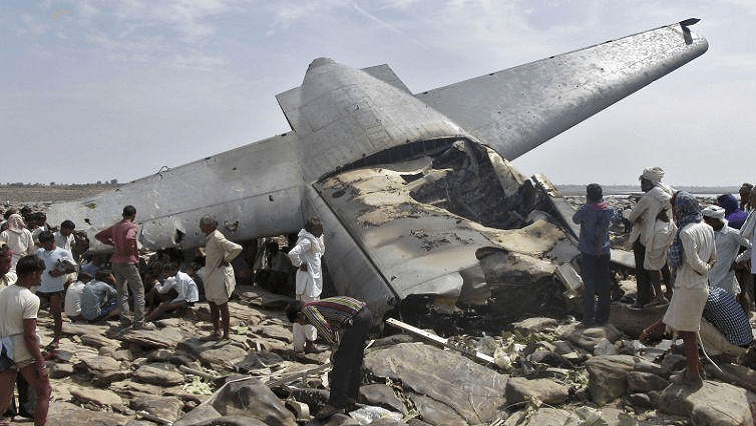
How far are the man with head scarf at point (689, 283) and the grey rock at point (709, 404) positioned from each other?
0.39 ft

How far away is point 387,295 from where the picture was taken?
7.55 m

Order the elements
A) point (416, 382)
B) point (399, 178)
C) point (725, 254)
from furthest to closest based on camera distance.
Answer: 1. point (399, 178)
2. point (725, 254)
3. point (416, 382)

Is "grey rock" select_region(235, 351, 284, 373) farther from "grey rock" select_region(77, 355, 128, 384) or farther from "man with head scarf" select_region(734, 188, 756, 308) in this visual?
"man with head scarf" select_region(734, 188, 756, 308)

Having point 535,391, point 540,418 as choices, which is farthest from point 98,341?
point 540,418

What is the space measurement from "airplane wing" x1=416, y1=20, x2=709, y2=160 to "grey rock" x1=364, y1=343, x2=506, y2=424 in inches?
277

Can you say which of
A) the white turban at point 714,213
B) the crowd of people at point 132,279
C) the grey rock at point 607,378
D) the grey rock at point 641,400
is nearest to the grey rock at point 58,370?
the crowd of people at point 132,279

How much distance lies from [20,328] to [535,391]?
13.6 ft

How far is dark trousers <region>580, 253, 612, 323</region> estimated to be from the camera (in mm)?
7699

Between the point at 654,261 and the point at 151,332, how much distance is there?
Answer: 18.9ft

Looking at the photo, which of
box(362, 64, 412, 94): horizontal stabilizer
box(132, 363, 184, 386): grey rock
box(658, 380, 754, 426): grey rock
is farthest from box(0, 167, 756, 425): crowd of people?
box(362, 64, 412, 94): horizontal stabilizer

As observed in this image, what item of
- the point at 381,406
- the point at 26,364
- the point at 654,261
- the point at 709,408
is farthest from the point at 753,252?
the point at 26,364

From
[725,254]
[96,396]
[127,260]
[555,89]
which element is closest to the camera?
[96,396]

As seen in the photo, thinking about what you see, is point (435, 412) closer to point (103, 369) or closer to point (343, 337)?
point (343, 337)

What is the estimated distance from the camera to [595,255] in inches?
304
